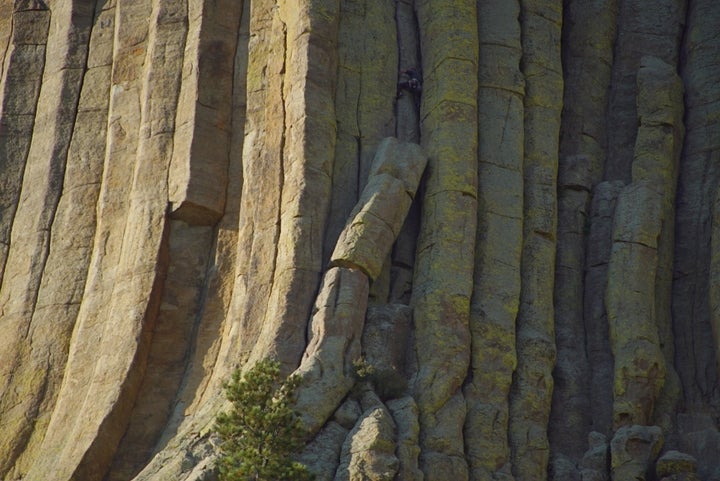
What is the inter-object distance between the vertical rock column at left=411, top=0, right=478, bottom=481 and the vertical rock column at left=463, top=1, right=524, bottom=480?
44 cm

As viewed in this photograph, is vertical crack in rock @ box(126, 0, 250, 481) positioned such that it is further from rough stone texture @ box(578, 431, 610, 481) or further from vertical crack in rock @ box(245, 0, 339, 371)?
rough stone texture @ box(578, 431, 610, 481)

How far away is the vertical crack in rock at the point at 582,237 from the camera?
1852 inches

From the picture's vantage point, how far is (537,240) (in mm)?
48812

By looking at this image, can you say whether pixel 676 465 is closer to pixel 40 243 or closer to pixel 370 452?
pixel 370 452

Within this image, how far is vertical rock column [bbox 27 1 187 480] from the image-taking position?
46906 millimetres

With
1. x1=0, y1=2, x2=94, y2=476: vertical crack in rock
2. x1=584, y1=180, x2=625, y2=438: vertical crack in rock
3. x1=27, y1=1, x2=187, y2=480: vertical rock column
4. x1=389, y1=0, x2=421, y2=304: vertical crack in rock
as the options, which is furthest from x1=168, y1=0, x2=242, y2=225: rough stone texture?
x1=584, y1=180, x2=625, y2=438: vertical crack in rock

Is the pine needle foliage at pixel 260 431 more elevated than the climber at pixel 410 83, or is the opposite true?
the climber at pixel 410 83

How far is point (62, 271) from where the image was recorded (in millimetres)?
50969

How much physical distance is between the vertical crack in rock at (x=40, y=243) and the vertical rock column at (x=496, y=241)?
10.6m

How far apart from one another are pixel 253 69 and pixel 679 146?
36.3 feet

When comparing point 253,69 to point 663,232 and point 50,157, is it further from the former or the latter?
point 663,232

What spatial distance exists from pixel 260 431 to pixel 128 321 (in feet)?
25.9

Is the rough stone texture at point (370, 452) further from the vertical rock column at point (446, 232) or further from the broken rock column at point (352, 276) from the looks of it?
the vertical rock column at point (446, 232)

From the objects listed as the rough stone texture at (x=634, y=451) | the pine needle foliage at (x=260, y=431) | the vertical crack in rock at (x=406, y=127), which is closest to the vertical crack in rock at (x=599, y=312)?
the rough stone texture at (x=634, y=451)
